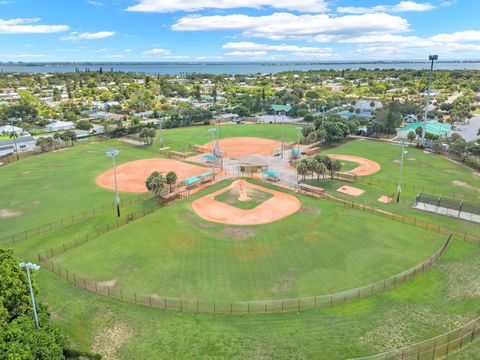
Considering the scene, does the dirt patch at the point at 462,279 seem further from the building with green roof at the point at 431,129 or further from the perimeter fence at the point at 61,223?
the building with green roof at the point at 431,129

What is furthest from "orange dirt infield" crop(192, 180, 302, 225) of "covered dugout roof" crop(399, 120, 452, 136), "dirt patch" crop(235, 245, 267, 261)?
"covered dugout roof" crop(399, 120, 452, 136)

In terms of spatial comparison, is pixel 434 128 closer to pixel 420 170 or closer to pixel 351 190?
pixel 420 170

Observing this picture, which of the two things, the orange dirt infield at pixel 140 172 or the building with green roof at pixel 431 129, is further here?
the building with green roof at pixel 431 129

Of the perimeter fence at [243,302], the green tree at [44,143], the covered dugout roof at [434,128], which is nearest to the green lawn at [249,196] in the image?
the perimeter fence at [243,302]

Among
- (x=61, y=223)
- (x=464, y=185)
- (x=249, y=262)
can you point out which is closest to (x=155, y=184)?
(x=61, y=223)

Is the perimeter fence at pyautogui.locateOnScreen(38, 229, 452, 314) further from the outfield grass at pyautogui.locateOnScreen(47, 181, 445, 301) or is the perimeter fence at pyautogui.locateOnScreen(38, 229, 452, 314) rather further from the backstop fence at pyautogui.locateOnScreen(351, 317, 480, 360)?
the backstop fence at pyautogui.locateOnScreen(351, 317, 480, 360)
